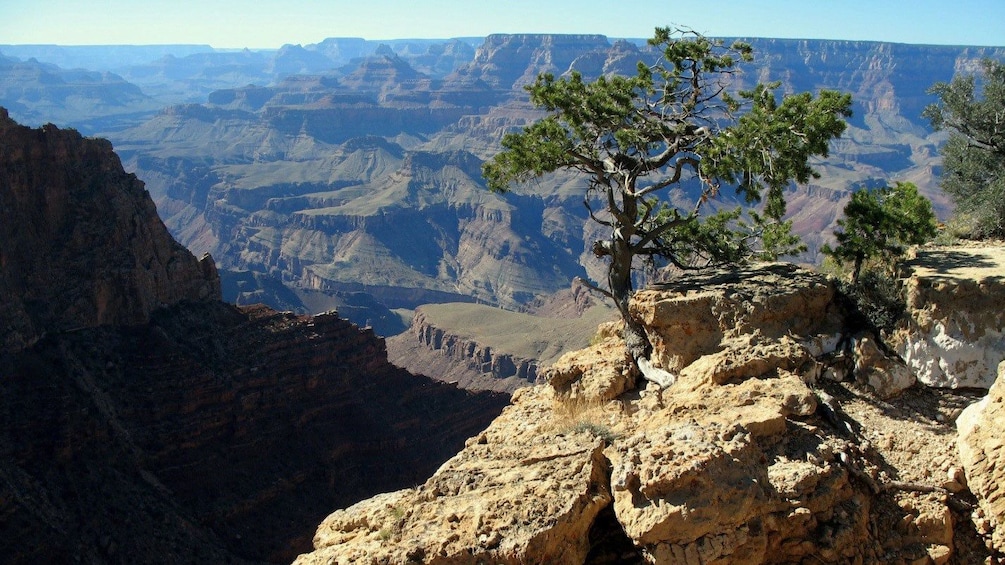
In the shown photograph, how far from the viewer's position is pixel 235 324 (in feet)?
173

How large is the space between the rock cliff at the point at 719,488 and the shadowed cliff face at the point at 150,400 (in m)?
32.1

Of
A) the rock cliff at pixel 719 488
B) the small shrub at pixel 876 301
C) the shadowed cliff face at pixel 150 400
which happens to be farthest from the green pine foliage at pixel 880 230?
the shadowed cliff face at pixel 150 400

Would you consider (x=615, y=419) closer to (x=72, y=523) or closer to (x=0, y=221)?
(x=72, y=523)

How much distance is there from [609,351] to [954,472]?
22.5 feet

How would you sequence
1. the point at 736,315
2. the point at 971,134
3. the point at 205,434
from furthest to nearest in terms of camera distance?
the point at 205,434 < the point at 971,134 < the point at 736,315

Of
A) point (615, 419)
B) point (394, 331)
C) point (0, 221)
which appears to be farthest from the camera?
point (394, 331)

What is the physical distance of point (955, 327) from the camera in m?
12.3

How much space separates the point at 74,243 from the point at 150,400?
10658 mm

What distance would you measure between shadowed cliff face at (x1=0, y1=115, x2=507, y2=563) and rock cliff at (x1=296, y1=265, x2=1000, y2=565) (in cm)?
3212

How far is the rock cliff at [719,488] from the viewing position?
873cm

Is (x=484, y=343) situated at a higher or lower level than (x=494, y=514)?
lower

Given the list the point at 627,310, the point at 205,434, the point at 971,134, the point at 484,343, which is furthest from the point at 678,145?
the point at 484,343

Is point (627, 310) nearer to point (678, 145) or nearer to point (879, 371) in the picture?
point (678, 145)

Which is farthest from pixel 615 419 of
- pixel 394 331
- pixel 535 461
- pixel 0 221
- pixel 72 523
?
pixel 394 331
